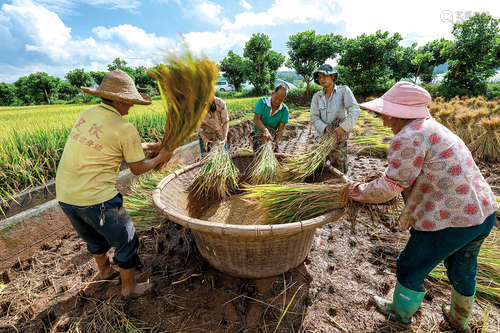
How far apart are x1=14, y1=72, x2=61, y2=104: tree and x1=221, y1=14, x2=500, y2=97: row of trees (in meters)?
27.1

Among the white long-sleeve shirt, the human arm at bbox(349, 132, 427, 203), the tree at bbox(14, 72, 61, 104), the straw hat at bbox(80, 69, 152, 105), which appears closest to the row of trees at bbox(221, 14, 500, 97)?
the white long-sleeve shirt

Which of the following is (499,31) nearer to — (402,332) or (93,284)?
(402,332)

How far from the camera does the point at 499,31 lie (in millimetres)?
11055

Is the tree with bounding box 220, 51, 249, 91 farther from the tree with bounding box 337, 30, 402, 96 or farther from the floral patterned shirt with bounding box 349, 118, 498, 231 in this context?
the floral patterned shirt with bounding box 349, 118, 498, 231

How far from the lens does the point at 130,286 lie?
1794 millimetres

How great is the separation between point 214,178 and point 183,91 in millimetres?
977

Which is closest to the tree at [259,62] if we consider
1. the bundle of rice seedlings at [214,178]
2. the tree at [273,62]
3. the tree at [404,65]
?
the tree at [273,62]

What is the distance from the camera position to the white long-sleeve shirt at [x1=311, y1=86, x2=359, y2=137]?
2586 mm

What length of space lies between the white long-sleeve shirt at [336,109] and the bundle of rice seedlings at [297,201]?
1223 millimetres

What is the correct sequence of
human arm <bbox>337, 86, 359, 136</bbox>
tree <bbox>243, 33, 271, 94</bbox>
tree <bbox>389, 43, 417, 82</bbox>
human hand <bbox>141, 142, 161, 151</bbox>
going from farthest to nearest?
tree <bbox>243, 33, 271, 94</bbox> → tree <bbox>389, 43, 417, 82</bbox> → human arm <bbox>337, 86, 359, 136</bbox> → human hand <bbox>141, 142, 161, 151</bbox>

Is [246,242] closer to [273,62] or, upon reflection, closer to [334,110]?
[334,110]

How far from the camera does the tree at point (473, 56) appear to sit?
11133 millimetres

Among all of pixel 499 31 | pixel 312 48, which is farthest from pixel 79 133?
pixel 312 48

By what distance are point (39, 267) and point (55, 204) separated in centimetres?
65
